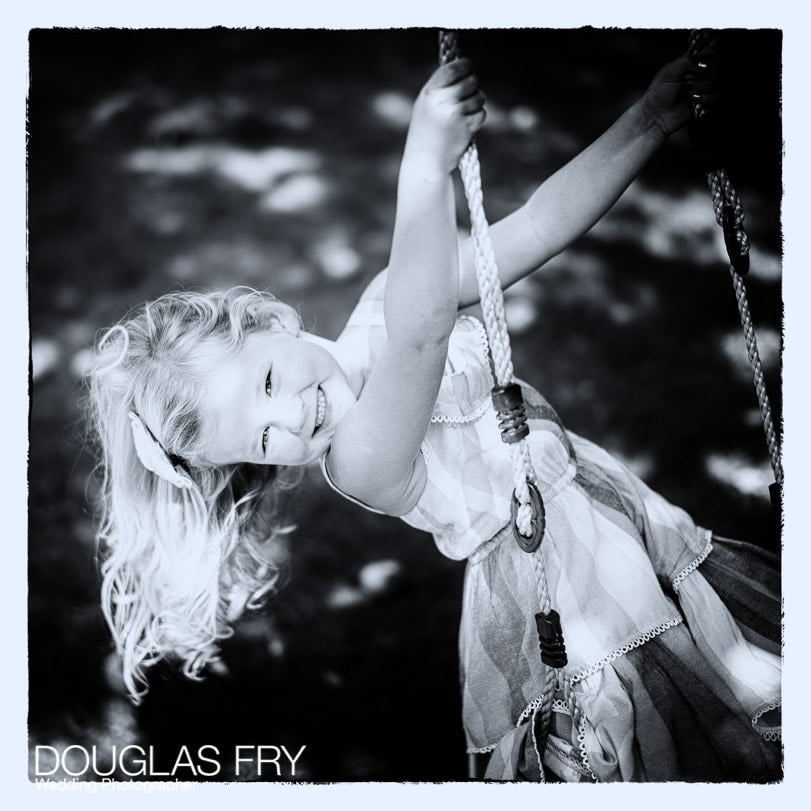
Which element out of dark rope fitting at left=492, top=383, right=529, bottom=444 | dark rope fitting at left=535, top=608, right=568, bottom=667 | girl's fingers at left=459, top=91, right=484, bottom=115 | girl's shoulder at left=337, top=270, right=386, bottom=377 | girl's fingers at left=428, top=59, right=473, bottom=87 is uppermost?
girl's fingers at left=428, top=59, right=473, bottom=87

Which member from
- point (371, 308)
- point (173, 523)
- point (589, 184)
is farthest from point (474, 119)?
point (173, 523)

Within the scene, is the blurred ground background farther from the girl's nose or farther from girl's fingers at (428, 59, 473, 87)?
girl's fingers at (428, 59, 473, 87)

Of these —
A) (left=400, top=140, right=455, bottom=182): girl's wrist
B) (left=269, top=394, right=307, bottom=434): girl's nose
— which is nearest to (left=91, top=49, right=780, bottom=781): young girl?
(left=269, top=394, right=307, bottom=434): girl's nose

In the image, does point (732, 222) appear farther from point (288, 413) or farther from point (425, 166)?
point (288, 413)

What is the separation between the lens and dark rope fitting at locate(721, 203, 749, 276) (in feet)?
5.00

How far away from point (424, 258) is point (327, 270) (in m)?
0.52

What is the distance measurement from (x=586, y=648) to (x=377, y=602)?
418mm

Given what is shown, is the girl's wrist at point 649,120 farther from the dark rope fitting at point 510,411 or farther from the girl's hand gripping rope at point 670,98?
the dark rope fitting at point 510,411

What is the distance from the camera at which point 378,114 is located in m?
1.72

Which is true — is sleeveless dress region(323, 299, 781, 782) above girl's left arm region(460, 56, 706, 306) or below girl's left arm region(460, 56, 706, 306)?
below

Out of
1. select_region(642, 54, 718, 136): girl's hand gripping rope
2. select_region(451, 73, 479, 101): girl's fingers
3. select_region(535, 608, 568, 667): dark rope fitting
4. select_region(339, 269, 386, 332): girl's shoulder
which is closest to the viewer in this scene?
select_region(451, 73, 479, 101): girl's fingers

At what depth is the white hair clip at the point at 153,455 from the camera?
61.6 inches

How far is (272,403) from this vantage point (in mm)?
1511

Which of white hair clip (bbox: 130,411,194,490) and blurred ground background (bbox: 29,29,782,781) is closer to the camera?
white hair clip (bbox: 130,411,194,490)
